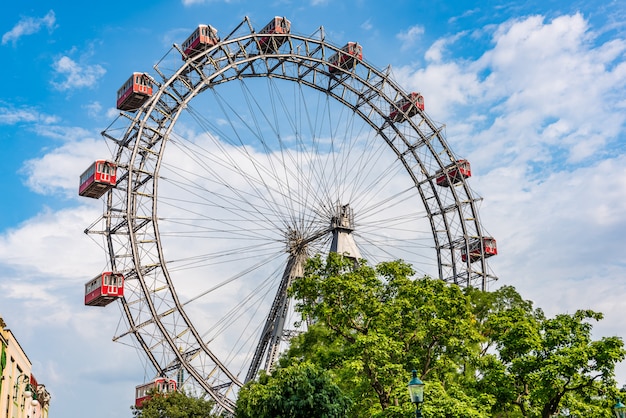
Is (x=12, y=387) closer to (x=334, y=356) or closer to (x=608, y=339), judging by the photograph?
(x=334, y=356)

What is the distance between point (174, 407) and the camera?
1681 inches

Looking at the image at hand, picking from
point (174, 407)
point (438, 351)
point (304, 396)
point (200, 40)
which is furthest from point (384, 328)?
point (200, 40)

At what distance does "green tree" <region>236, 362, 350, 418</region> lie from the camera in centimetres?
2436

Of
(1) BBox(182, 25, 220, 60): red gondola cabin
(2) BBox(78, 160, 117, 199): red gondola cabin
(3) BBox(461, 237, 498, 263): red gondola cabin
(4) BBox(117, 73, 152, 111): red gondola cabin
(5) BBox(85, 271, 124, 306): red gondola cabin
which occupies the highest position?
(1) BBox(182, 25, 220, 60): red gondola cabin

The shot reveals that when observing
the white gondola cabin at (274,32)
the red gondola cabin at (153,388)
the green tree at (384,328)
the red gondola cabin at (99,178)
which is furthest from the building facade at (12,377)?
the white gondola cabin at (274,32)

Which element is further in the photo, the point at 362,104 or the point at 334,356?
the point at 362,104

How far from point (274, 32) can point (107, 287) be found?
18573 millimetres

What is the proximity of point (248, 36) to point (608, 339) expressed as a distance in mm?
28793

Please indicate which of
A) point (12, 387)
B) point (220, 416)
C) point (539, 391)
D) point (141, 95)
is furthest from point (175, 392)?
point (539, 391)

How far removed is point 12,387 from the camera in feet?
110

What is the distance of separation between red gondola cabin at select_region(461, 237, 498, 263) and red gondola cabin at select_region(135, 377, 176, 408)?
74.5 ft

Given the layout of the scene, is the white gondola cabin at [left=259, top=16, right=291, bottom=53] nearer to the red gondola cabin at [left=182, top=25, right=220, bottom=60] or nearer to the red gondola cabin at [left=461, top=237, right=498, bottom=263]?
the red gondola cabin at [left=182, top=25, right=220, bottom=60]

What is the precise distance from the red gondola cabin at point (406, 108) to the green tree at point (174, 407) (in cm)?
2335

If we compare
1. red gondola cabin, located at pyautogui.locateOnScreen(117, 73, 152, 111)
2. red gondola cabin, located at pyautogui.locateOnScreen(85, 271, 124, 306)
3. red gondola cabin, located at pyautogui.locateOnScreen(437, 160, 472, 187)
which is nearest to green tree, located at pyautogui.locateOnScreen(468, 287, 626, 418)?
red gondola cabin, located at pyautogui.locateOnScreen(85, 271, 124, 306)
